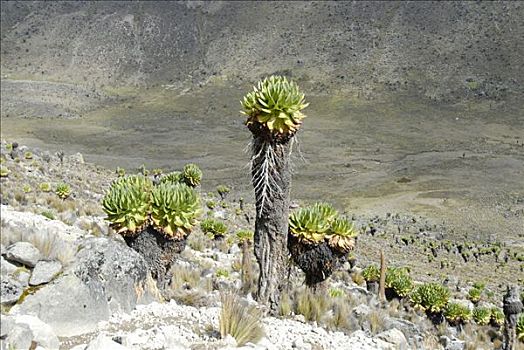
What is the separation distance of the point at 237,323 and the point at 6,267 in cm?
273

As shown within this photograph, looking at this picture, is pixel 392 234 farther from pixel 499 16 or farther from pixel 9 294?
pixel 499 16

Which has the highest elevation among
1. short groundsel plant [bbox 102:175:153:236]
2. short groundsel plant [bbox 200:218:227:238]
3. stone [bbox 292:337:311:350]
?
short groundsel plant [bbox 102:175:153:236]

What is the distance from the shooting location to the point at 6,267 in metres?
6.11

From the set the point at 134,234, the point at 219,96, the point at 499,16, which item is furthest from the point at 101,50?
the point at 134,234

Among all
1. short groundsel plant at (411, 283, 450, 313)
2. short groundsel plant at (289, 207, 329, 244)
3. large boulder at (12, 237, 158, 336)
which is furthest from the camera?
short groundsel plant at (411, 283, 450, 313)

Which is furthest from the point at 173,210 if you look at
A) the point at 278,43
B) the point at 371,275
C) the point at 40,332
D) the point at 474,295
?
the point at 278,43

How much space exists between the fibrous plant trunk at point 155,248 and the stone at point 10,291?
2.41 meters

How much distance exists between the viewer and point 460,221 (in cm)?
2958

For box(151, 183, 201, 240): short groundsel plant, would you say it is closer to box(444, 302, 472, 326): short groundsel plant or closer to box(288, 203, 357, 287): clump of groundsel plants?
box(288, 203, 357, 287): clump of groundsel plants

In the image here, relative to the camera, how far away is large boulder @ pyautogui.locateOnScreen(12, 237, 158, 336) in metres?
5.75

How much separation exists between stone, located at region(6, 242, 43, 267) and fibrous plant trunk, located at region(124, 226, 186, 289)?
6.22 ft

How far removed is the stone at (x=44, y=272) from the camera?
5.98m

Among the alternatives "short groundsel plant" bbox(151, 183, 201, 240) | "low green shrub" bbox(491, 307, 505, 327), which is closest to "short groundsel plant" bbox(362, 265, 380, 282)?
"low green shrub" bbox(491, 307, 505, 327)

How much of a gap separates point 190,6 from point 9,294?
131 meters
